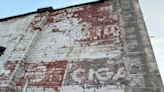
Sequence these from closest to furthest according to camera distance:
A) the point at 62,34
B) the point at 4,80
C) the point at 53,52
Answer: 1. the point at 4,80
2. the point at 53,52
3. the point at 62,34

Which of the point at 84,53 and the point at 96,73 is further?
the point at 84,53

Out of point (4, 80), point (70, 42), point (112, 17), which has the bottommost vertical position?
point (112, 17)

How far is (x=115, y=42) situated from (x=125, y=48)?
318 millimetres

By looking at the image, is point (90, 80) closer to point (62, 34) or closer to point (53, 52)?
point (53, 52)

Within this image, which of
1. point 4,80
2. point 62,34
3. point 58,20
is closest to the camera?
point 4,80

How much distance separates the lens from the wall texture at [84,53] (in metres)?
3.90

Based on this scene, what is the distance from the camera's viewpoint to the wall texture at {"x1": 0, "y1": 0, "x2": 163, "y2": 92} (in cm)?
390

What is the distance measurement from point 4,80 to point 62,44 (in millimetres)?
1572

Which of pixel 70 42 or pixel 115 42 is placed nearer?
pixel 115 42

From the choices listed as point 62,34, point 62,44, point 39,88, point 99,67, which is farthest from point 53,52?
point 99,67

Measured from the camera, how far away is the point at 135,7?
Answer: 5.09 m

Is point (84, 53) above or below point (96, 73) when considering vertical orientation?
above

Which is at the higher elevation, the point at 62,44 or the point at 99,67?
the point at 62,44

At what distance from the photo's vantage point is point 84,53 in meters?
4.64
